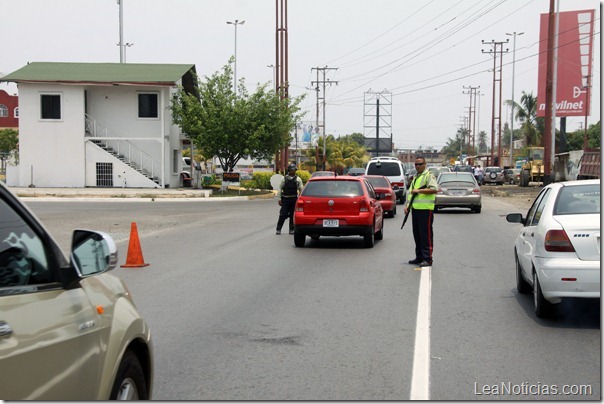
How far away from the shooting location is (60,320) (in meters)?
3.41

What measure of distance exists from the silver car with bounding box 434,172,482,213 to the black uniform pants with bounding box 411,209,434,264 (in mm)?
15656

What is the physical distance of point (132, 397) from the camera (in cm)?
423

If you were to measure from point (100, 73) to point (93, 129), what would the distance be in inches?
150

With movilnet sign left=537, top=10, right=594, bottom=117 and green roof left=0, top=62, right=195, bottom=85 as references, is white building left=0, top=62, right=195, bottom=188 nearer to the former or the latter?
green roof left=0, top=62, right=195, bottom=85

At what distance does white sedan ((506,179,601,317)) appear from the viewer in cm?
817

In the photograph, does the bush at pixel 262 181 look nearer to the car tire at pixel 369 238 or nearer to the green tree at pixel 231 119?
the green tree at pixel 231 119

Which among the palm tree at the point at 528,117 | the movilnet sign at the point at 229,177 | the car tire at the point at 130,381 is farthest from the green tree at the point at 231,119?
the palm tree at the point at 528,117

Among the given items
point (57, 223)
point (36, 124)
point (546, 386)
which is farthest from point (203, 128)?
point (546, 386)

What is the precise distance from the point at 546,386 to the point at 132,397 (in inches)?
135

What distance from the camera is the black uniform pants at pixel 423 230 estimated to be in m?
13.3

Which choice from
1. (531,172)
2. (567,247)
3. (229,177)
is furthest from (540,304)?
(531,172)

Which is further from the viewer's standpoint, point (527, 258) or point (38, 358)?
point (527, 258)

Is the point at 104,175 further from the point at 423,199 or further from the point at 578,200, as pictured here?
the point at 578,200

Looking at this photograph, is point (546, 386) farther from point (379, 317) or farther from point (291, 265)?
point (291, 265)
